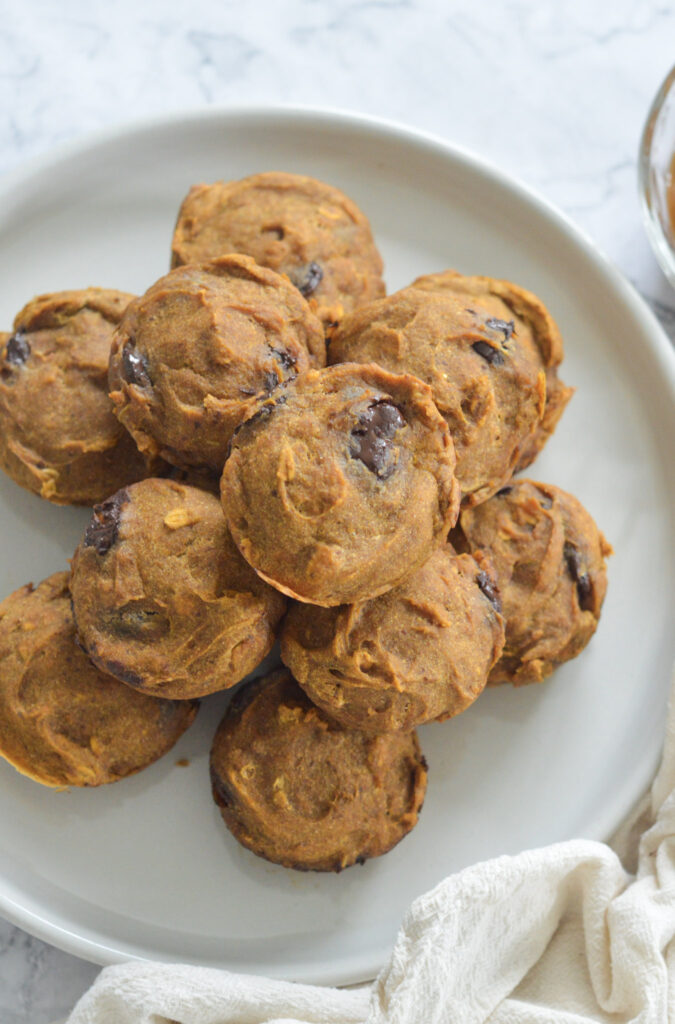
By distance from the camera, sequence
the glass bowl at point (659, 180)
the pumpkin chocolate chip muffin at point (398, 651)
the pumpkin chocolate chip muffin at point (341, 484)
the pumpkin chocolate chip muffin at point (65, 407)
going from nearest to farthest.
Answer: the pumpkin chocolate chip muffin at point (341, 484) < the pumpkin chocolate chip muffin at point (398, 651) < the pumpkin chocolate chip muffin at point (65, 407) < the glass bowl at point (659, 180)

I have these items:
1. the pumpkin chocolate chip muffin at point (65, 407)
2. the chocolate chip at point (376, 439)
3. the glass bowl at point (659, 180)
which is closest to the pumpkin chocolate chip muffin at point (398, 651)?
the chocolate chip at point (376, 439)

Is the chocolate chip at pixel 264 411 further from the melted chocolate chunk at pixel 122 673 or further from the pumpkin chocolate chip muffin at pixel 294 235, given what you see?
the melted chocolate chunk at pixel 122 673

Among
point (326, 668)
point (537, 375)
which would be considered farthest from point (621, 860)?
point (537, 375)

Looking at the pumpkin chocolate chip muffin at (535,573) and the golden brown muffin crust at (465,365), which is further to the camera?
the pumpkin chocolate chip muffin at (535,573)

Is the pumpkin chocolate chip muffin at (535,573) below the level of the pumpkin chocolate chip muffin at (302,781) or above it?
above

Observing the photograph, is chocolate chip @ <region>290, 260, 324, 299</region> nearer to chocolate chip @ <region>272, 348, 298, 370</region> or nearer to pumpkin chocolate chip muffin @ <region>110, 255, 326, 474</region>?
pumpkin chocolate chip muffin @ <region>110, 255, 326, 474</region>

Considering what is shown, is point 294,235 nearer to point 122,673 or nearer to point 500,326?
point 500,326
